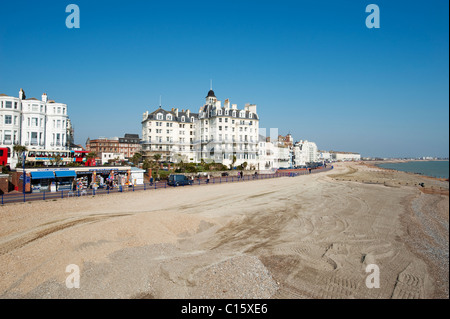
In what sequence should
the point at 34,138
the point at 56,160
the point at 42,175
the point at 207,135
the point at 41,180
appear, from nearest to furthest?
the point at 42,175
the point at 41,180
the point at 56,160
the point at 34,138
the point at 207,135

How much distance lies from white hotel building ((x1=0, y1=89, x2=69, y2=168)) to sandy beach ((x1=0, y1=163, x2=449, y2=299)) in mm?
25821

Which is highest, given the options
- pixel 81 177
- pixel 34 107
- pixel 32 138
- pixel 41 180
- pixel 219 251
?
pixel 34 107

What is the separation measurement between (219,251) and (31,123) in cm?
4518

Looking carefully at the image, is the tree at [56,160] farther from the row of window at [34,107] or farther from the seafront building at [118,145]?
the seafront building at [118,145]

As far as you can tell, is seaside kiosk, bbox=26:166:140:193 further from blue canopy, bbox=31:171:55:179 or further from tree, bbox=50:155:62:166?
tree, bbox=50:155:62:166

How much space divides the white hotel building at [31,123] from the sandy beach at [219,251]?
25.8 meters

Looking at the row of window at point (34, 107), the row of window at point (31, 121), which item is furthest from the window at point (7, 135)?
the row of window at point (34, 107)

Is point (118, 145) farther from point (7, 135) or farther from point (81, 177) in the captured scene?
point (81, 177)

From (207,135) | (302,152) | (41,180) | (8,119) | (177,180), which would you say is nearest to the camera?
(41,180)

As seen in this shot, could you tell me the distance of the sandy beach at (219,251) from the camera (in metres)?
10.1

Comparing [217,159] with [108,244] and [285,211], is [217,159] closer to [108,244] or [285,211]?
[285,211]

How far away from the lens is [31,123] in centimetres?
4194

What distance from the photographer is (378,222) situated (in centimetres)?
2072

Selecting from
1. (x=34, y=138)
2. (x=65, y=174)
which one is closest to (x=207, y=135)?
(x=34, y=138)
